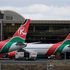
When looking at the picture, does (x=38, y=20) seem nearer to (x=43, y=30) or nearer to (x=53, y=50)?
(x=43, y=30)

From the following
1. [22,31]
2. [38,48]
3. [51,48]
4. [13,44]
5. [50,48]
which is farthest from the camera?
[38,48]

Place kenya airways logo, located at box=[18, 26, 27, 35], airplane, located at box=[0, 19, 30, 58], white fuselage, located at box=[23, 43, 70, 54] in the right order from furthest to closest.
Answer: white fuselage, located at box=[23, 43, 70, 54], kenya airways logo, located at box=[18, 26, 27, 35], airplane, located at box=[0, 19, 30, 58]

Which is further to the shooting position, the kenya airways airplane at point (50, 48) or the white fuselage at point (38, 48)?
the white fuselage at point (38, 48)

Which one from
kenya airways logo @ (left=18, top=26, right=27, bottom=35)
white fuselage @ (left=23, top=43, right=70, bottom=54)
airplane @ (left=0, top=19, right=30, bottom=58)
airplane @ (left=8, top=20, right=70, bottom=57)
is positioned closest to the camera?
airplane @ (left=0, top=19, right=30, bottom=58)

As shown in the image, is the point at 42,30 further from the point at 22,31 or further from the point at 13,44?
the point at 13,44

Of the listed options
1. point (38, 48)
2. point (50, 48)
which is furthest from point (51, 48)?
point (38, 48)

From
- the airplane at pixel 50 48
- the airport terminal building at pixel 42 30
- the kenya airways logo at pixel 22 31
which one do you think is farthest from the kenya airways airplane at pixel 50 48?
the airport terminal building at pixel 42 30

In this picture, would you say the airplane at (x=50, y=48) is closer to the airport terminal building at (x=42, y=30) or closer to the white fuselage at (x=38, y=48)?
the white fuselage at (x=38, y=48)

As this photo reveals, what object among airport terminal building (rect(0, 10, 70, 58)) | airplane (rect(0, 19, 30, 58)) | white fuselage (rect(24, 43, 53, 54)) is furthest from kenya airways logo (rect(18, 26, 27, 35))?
airport terminal building (rect(0, 10, 70, 58))

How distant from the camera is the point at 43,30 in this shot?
13125 centimetres

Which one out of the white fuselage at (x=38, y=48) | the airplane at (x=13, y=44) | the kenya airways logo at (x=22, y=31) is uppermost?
the kenya airways logo at (x=22, y=31)

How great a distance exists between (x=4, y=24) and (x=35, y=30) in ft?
29.1

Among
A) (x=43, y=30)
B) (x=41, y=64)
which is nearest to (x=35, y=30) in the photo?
(x=43, y=30)

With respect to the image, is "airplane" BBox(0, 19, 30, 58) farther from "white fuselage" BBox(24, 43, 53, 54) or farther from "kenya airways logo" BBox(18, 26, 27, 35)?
"white fuselage" BBox(24, 43, 53, 54)
